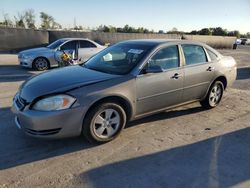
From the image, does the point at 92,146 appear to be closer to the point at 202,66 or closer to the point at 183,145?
the point at 183,145

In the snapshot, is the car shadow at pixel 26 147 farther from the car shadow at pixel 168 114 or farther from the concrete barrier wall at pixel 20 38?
the concrete barrier wall at pixel 20 38

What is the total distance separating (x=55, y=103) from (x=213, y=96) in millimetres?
3705

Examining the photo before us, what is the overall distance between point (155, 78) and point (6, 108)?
3.28 metres

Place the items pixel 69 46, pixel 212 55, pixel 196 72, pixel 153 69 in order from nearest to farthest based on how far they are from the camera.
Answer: pixel 153 69 → pixel 196 72 → pixel 212 55 → pixel 69 46

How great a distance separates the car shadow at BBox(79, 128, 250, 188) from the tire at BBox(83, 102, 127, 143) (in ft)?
2.07

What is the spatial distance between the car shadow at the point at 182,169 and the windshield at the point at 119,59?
1537 millimetres

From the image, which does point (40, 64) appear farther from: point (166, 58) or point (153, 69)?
point (153, 69)

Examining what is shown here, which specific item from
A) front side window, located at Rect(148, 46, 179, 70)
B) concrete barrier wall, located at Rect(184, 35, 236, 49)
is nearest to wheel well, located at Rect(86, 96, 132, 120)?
front side window, located at Rect(148, 46, 179, 70)

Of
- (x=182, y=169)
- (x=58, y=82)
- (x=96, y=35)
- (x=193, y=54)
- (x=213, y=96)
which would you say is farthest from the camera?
(x=96, y=35)

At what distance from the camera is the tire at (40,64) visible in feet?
37.2

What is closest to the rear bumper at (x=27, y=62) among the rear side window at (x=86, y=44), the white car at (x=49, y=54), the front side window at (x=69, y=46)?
the white car at (x=49, y=54)

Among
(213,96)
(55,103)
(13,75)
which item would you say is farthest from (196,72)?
(13,75)

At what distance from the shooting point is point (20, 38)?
18969 mm

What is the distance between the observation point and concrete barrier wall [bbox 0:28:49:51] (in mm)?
18534
